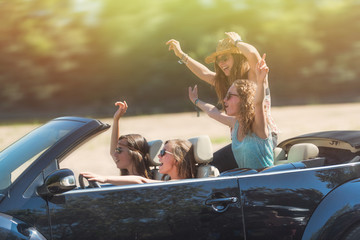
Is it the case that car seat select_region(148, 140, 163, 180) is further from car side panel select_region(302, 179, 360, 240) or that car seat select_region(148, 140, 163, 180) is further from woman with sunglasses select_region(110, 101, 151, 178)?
car side panel select_region(302, 179, 360, 240)

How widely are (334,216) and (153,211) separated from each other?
945 mm

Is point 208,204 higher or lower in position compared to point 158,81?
lower

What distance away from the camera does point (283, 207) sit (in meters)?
2.95

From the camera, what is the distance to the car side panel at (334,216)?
9.75 ft

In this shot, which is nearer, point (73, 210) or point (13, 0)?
point (73, 210)

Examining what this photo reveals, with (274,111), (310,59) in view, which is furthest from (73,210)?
(310,59)

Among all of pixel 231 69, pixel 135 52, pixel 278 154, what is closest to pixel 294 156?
pixel 278 154

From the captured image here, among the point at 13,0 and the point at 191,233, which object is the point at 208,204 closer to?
the point at 191,233

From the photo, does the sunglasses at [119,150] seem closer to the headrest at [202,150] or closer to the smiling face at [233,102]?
the headrest at [202,150]

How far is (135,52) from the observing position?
54.1 ft

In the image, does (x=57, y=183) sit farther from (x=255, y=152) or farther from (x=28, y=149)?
(x=255, y=152)

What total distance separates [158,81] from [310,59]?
16.6ft

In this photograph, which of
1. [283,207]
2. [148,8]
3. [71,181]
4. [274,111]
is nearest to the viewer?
[71,181]

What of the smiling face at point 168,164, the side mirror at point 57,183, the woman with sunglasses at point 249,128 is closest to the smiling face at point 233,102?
the woman with sunglasses at point 249,128
